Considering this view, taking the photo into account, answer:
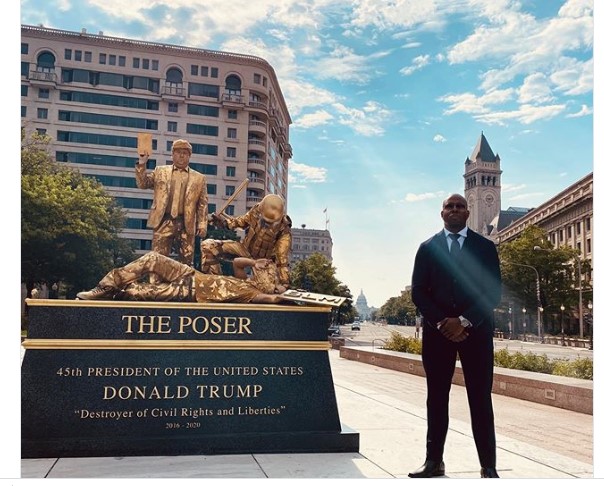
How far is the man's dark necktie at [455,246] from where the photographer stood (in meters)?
5.22

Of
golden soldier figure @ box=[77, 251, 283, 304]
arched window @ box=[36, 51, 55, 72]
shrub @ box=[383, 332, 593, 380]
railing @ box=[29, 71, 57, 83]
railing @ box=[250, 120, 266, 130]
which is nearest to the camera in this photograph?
golden soldier figure @ box=[77, 251, 283, 304]

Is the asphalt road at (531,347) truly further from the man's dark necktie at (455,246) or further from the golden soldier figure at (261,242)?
the man's dark necktie at (455,246)

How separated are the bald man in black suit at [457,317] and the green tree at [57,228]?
1125 inches

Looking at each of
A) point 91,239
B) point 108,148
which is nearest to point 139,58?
point 108,148

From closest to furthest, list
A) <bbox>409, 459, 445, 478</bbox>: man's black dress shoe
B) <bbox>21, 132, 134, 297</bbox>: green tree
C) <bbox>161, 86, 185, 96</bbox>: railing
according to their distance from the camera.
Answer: <bbox>409, 459, 445, 478</bbox>: man's black dress shoe → <bbox>21, 132, 134, 297</bbox>: green tree → <bbox>161, 86, 185, 96</bbox>: railing

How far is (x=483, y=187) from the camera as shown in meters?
123

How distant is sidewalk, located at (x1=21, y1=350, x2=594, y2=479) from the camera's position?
18.1ft

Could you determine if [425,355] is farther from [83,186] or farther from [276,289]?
[83,186]

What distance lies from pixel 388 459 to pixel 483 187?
124m

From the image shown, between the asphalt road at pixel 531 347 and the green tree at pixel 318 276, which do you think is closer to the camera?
the asphalt road at pixel 531 347

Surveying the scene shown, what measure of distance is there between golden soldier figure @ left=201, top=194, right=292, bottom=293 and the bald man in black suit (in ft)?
9.38

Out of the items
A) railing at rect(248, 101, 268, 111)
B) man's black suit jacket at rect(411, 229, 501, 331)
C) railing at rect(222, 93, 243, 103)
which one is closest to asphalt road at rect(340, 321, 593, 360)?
man's black suit jacket at rect(411, 229, 501, 331)

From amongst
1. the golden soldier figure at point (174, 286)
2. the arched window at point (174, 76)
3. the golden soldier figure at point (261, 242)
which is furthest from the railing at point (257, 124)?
the golden soldier figure at point (174, 286)

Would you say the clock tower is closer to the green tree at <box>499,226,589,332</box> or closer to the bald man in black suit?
Result: the green tree at <box>499,226,589,332</box>
